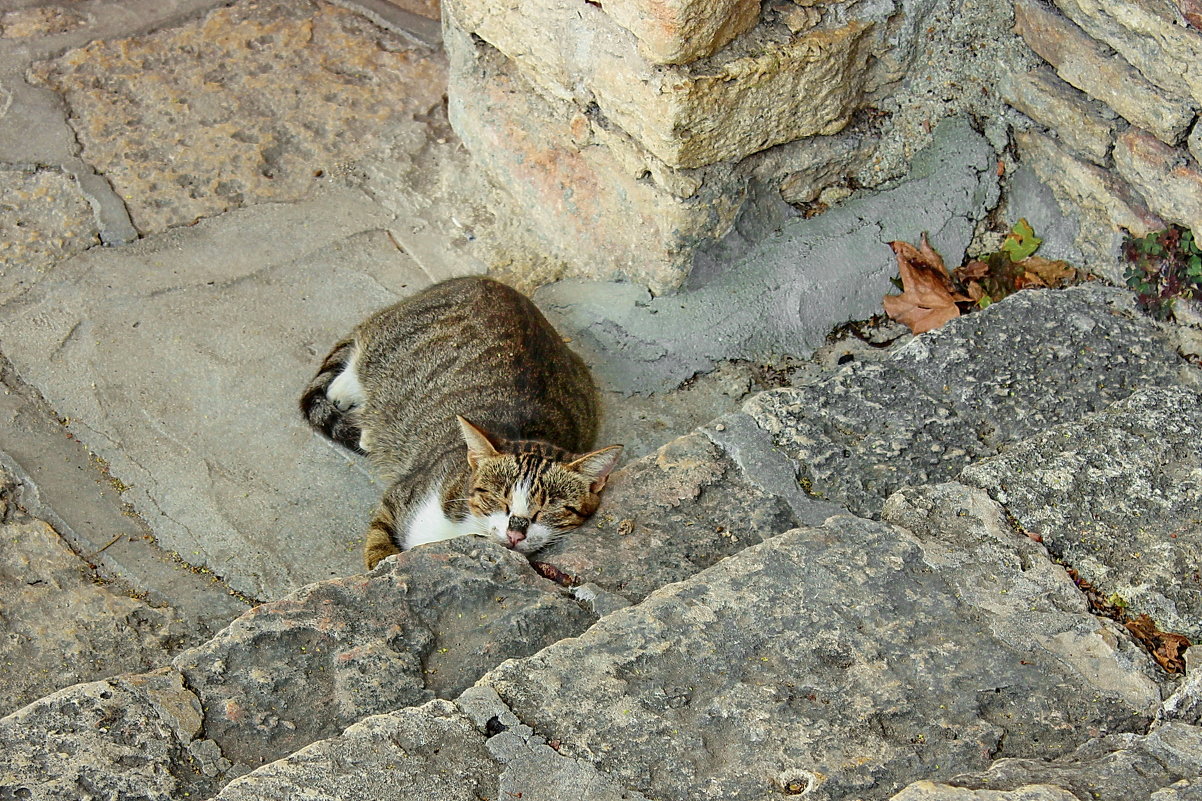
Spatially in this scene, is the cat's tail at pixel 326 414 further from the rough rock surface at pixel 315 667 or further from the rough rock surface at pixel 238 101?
the rough rock surface at pixel 315 667

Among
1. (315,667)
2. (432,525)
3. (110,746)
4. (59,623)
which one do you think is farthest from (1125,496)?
(59,623)

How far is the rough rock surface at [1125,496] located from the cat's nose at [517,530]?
1238 mm

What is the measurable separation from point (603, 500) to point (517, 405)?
32.5 inches

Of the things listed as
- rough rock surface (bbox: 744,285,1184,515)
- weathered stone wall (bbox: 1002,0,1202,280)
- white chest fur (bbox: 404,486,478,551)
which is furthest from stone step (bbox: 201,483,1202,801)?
weathered stone wall (bbox: 1002,0,1202,280)

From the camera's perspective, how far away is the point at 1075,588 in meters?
2.34

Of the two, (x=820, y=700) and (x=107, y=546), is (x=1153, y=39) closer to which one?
(x=820, y=700)

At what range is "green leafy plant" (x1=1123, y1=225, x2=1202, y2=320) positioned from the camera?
3.17m

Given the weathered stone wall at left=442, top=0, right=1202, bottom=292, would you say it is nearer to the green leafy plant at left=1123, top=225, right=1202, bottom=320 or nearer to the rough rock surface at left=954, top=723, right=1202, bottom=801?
the green leafy plant at left=1123, top=225, right=1202, bottom=320

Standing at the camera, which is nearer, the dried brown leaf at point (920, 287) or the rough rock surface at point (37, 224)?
the dried brown leaf at point (920, 287)

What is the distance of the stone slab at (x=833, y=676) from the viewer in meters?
1.99

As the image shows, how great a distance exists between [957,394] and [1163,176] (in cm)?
91

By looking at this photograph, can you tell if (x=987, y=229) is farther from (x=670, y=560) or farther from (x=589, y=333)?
(x=670, y=560)

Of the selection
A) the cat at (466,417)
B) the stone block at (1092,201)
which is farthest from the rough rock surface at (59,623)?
the stone block at (1092,201)

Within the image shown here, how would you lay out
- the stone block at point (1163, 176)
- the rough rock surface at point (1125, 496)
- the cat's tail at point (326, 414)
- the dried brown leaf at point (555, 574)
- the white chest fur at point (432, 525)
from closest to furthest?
the rough rock surface at point (1125, 496) → the dried brown leaf at point (555, 574) → the stone block at point (1163, 176) → the white chest fur at point (432, 525) → the cat's tail at point (326, 414)
